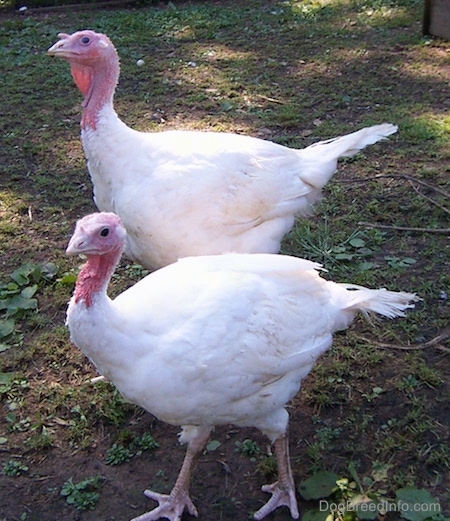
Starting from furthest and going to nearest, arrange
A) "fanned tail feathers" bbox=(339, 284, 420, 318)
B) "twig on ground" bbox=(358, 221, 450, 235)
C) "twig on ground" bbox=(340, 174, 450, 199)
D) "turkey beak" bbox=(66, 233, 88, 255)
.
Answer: "twig on ground" bbox=(340, 174, 450, 199) < "twig on ground" bbox=(358, 221, 450, 235) < "fanned tail feathers" bbox=(339, 284, 420, 318) < "turkey beak" bbox=(66, 233, 88, 255)

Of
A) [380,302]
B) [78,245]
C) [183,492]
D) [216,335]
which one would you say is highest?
[78,245]

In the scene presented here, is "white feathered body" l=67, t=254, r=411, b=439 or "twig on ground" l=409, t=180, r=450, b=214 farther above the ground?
"white feathered body" l=67, t=254, r=411, b=439

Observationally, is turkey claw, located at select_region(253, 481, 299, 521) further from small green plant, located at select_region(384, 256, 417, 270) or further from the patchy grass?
small green plant, located at select_region(384, 256, 417, 270)

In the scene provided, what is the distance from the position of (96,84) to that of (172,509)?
2.30 metres

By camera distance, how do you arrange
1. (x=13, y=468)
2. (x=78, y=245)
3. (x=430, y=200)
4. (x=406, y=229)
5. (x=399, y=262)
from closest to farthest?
(x=78, y=245) → (x=13, y=468) → (x=399, y=262) → (x=406, y=229) → (x=430, y=200)

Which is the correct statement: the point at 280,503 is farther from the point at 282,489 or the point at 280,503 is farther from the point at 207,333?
the point at 207,333

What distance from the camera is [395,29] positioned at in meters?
8.51

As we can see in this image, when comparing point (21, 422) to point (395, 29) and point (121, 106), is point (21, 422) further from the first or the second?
point (395, 29)

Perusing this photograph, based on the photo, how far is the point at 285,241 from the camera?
5043mm

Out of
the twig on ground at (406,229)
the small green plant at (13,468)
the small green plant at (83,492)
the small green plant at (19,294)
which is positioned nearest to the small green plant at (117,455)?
the small green plant at (83,492)

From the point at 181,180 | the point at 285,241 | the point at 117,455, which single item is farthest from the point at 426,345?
the point at 117,455

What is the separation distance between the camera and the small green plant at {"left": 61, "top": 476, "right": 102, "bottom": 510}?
3217 mm

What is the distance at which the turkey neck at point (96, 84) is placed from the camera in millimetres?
3891

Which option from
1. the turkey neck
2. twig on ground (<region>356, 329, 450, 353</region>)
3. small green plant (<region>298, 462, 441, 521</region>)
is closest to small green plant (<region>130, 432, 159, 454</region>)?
small green plant (<region>298, 462, 441, 521</region>)
